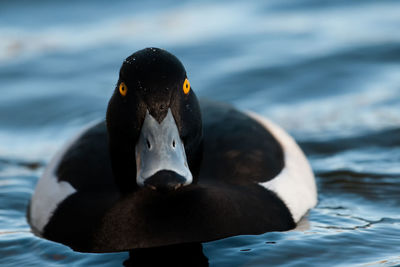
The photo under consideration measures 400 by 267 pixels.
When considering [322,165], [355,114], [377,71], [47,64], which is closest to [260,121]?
[322,165]

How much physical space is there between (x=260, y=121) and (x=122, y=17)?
15.8ft

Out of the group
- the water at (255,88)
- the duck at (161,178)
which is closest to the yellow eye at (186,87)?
the duck at (161,178)

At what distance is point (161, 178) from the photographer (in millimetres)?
3988

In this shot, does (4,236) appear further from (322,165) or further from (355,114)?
(355,114)

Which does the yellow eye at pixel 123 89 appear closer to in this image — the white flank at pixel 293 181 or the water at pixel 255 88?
the water at pixel 255 88

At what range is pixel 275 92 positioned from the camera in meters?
8.19

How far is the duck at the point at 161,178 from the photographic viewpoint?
4.29 m

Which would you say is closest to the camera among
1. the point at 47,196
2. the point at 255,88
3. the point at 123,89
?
the point at 123,89

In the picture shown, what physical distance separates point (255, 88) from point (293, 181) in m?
3.09

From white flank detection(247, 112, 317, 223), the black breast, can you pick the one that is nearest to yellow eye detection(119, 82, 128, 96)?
the black breast

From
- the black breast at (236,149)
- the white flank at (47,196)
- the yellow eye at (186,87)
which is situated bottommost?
the white flank at (47,196)

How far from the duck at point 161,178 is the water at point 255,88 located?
0.12 meters

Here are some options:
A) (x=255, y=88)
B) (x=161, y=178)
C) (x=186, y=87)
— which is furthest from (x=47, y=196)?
(x=255, y=88)

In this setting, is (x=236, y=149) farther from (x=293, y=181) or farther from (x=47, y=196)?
(x=47, y=196)
